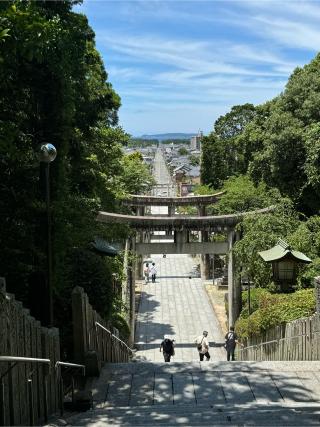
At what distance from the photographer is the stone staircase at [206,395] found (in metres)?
6.70

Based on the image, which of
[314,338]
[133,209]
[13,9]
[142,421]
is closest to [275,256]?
[314,338]

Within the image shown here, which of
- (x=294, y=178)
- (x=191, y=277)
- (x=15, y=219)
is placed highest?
(x=294, y=178)

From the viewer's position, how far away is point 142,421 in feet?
22.3

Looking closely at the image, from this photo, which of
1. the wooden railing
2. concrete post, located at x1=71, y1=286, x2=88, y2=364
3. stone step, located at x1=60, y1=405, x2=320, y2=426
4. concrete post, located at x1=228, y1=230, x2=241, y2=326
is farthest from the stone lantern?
stone step, located at x1=60, y1=405, x2=320, y2=426

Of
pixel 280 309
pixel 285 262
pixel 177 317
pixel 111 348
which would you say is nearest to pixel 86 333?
pixel 111 348

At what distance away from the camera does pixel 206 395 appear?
8820 millimetres

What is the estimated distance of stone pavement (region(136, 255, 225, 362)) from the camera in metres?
22.8

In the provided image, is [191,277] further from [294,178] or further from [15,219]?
[15,219]

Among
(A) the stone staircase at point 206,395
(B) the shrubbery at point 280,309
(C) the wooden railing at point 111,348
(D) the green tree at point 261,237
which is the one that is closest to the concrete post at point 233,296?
(D) the green tree at point 261,237

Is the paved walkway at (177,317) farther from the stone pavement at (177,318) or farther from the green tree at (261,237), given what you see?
the green tree at (261,237)

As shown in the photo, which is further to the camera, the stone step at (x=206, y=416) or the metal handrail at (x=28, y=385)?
the stone step at (x=206, y=416)

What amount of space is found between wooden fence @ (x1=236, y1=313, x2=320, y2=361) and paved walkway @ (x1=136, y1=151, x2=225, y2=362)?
22.3 ft

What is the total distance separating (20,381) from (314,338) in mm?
7534

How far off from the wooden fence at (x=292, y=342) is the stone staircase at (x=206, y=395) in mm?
1706
